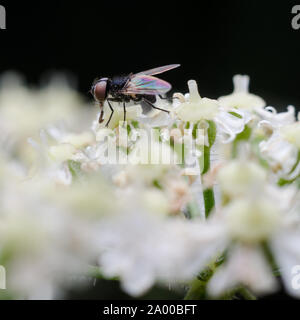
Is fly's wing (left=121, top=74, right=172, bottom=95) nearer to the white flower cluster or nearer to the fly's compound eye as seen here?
the fly's compound eye

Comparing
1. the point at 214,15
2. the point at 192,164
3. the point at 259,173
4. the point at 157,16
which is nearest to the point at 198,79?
the point at 214,15

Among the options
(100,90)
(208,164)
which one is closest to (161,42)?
(100,90)

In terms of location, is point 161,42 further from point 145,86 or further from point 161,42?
point 145,86

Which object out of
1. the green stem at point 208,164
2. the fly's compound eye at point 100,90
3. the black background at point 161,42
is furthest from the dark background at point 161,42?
the green stem at point 208,164

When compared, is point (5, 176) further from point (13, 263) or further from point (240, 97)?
point (240, 97)

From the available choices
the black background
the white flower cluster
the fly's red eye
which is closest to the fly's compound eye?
the fly's red eye

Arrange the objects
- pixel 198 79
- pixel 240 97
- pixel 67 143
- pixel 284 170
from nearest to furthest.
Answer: pixel 284 170 < pixel 67 143 < pixel 240 97 < pixel 198 79
